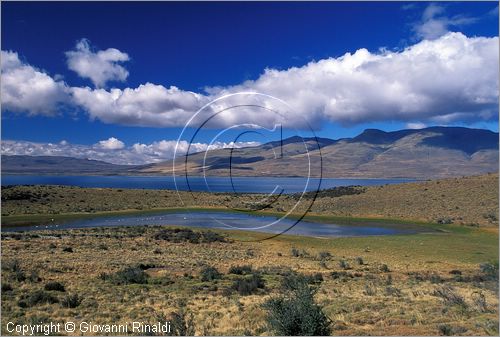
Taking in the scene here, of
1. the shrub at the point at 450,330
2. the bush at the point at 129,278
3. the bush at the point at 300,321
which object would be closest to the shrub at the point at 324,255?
the bush at the point at 129,278

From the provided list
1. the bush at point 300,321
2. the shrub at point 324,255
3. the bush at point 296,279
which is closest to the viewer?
the bush at point 300,321

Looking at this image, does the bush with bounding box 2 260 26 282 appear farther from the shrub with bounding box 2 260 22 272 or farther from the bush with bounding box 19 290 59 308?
the bush with bounding box 19 290 59 308

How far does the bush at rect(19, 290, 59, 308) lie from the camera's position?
19.2 m

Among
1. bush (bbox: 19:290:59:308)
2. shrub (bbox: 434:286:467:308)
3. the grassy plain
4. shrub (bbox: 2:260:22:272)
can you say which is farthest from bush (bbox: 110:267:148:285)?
shrub (bbox: 434:286:467:308)

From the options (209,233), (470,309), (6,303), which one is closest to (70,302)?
(6,303)

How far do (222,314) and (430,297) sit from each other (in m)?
10.9

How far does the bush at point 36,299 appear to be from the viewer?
19.2 m

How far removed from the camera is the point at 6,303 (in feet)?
62.8

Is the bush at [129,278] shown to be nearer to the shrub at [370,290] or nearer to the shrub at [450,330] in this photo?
the shrub at [370,290]

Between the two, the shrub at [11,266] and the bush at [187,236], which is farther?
the bush at [187,236]

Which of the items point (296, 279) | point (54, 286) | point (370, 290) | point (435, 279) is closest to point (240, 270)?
point (296, 279)

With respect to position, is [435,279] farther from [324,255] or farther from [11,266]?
[11,266]

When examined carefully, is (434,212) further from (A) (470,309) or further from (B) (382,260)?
(A) (470,309)

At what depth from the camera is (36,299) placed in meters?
19.7
